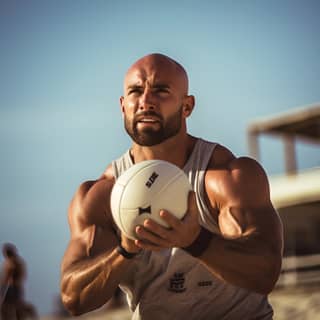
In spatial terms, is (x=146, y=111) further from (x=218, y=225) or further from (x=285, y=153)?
(x=285, y=153)

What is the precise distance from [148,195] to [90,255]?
1.18 m

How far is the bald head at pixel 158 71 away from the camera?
210 inches

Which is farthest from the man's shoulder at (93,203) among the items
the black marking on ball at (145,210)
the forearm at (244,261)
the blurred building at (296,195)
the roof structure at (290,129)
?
the roof structure at (290,129)

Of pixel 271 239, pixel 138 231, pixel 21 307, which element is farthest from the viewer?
pixel 21 307

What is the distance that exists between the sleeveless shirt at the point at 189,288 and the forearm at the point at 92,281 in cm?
49

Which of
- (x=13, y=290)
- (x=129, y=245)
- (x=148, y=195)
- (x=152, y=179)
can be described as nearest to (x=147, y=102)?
(x=152, y=179)

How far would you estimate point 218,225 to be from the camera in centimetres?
537

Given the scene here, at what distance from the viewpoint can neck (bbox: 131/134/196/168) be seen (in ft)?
18.0

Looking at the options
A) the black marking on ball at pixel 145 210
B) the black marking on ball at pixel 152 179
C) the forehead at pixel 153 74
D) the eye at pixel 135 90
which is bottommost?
the black marking on ball at pixel 145 210

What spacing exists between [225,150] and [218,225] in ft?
1.87

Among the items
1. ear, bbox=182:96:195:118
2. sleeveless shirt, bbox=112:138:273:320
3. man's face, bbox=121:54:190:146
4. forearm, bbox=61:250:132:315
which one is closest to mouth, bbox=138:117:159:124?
man's face, bbox=121:54:190:146

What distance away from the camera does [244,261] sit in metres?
4.61

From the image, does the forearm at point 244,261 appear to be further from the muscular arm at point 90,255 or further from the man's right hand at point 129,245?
the muscular arm at point 90,255

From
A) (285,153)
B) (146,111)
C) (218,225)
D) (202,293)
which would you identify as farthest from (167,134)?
(285,153)
